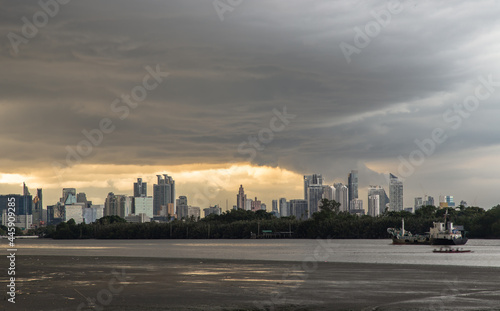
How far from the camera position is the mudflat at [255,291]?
110 feet

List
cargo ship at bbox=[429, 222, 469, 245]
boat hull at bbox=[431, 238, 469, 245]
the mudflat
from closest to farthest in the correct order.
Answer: the mudflat
boat hull at bbox=[431, 238, 469, 245]
cargo ship at bbox=[429, 222, 469, 245]

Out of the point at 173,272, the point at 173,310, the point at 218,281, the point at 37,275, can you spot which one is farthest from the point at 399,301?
the point at 37,275

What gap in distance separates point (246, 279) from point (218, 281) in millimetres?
2741

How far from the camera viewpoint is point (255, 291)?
4038cm

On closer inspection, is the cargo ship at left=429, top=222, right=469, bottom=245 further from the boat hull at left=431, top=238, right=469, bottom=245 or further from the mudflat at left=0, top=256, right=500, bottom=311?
the mudflat at left=0, top=256, right=500, bottom=311

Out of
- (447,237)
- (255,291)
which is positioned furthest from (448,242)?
(255,291)

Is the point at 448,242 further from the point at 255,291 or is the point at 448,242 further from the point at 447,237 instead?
the point at 255,291

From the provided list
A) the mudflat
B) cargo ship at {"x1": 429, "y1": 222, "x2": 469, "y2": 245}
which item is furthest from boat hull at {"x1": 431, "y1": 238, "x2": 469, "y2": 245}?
the mudflat

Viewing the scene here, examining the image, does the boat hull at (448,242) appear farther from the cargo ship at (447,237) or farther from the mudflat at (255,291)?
the mudflat at (255,291)

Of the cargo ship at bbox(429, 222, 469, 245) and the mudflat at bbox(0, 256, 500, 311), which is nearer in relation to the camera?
the mudflat at bbox(0, 256, 500, 311)

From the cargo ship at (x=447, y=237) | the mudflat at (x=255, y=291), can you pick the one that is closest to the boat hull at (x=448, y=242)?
the cargo ship at (x=447, y=237)

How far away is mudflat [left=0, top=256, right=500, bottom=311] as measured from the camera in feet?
110

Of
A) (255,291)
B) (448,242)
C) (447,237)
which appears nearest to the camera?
(255,291)

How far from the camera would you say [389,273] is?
5638cm
